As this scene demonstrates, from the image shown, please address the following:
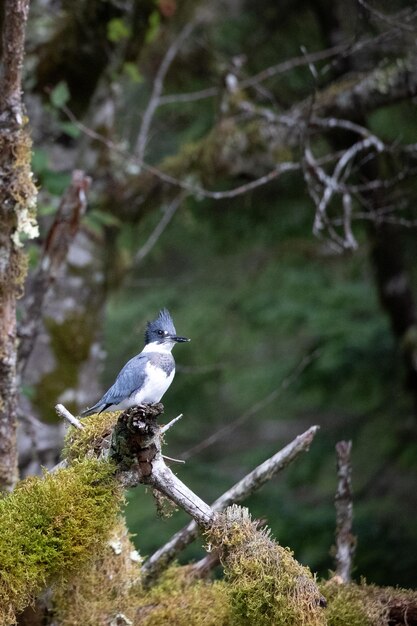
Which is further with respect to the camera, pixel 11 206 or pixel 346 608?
pixel 11 206

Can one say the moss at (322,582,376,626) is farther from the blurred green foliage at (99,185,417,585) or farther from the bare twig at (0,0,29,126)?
the blurred green foliage at (99,185,417,585)

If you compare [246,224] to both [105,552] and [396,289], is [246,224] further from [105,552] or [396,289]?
[105,552]

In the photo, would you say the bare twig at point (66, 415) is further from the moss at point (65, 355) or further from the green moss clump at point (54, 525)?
the moss at point (65, 355)

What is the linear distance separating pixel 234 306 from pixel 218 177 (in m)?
2.80

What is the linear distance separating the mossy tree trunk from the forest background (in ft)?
2.46

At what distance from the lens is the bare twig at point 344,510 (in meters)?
3.14

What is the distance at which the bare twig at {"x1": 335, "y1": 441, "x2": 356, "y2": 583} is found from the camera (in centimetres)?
314

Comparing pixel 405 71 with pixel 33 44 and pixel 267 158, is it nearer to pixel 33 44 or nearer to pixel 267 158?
pixel 267 158

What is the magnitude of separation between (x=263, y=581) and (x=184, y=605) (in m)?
0.64

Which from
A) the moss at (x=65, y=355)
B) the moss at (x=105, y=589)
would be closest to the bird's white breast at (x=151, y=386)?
the moss at (x=105, y=589)

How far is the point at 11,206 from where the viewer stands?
115 inches

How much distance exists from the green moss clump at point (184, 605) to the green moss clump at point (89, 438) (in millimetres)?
644

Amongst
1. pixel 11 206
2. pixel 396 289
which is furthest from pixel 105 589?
pixel 396 289

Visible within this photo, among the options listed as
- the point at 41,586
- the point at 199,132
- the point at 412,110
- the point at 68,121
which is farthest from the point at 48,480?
the point at 199,132
